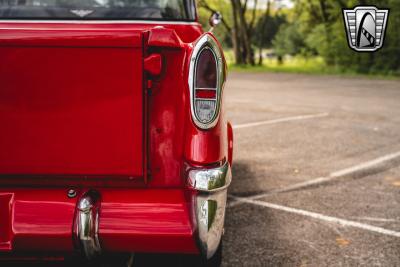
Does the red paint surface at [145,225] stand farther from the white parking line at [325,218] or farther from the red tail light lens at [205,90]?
the white parking line at [325,218]

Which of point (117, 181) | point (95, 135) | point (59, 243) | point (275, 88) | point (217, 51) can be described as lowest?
point (275, 88)

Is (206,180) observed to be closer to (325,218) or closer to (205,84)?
(205,84)

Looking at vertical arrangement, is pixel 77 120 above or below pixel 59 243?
above

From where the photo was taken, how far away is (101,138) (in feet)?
8.06

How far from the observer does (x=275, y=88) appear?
1541cm

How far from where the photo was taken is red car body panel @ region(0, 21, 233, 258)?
2.37 m

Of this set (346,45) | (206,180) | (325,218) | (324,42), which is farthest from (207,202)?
(324,42)

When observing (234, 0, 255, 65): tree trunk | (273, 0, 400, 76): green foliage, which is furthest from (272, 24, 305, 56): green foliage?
(234, 0, 255, 65): tree trunk

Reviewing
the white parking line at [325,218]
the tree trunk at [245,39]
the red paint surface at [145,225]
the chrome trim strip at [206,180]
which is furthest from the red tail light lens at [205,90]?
the tree trunk at [245,39]

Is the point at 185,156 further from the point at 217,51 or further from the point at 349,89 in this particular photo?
the point at 349,89

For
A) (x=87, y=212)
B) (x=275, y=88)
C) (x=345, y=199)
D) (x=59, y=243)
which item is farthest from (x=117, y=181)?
(x=275, y=88)

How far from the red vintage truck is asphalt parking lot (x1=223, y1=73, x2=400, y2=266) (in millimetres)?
976

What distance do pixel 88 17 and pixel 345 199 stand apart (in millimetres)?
2764

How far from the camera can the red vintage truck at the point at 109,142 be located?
7.79 feet
